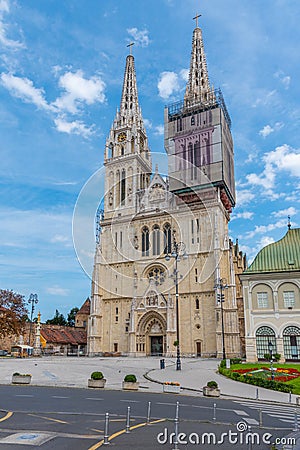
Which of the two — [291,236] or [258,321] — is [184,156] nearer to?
[291,236]

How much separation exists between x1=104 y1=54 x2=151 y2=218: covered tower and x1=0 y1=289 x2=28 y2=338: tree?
2108 cm

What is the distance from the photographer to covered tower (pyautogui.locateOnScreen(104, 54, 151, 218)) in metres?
65.5

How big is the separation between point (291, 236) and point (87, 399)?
3361 centimetres

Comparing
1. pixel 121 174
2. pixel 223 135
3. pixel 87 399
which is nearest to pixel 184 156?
pixel 223 135

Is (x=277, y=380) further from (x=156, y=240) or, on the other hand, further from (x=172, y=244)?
(x=156, y=240)

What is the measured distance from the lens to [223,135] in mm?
60094

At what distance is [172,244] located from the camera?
187 ft

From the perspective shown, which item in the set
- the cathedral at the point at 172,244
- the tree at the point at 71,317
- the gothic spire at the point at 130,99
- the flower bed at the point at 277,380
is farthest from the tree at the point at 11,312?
the tree at the point at 71,317

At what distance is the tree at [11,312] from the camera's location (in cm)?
4947

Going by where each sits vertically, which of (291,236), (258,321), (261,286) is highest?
(291,236)

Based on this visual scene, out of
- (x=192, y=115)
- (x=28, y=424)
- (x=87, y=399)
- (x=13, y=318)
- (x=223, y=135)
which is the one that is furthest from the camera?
(x=192, y=115)

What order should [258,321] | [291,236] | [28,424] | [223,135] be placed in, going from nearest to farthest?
1. [28,424]
2. [258,321]
3. [291,236]
4. [223,135]

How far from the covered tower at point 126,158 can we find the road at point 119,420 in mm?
48598

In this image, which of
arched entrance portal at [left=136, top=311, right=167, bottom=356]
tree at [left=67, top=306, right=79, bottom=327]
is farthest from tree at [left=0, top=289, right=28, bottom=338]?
tree at [left=67, top=306, right=79, bottom=327]
